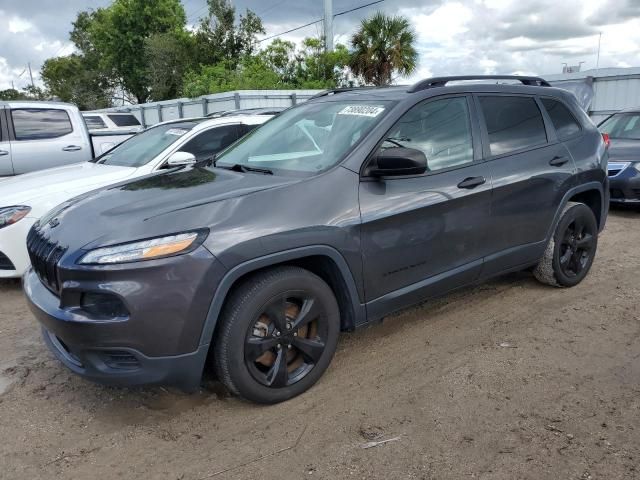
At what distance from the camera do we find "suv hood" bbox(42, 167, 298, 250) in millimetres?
2645

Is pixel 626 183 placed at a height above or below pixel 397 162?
below

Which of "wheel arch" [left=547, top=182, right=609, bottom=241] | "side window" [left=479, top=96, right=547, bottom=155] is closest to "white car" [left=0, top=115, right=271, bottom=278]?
"side window" [left=479, top=96, right=547, bottom=155]

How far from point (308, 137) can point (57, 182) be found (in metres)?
2.99

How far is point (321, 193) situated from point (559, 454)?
5.78 ft

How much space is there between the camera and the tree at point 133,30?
3797 cm

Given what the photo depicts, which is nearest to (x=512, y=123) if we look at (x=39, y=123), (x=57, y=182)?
(x=57, y=182)

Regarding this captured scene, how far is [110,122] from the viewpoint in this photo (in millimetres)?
16047

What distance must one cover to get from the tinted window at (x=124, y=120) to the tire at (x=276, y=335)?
15.2m

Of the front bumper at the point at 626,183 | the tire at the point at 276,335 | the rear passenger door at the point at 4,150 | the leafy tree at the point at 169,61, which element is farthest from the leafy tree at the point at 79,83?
the tire at the point at 276,335

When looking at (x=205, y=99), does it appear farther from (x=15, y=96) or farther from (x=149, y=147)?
(x=15, y=96)

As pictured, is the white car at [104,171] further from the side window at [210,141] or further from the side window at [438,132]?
the side window at [438,132]

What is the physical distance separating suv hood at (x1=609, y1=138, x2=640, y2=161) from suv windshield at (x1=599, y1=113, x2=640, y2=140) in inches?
8.5

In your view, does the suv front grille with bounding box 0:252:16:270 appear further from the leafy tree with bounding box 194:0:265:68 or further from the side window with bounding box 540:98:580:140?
the leafy tree with bounding box 194:0:265:68

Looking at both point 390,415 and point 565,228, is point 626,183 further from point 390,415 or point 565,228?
point 390,415
